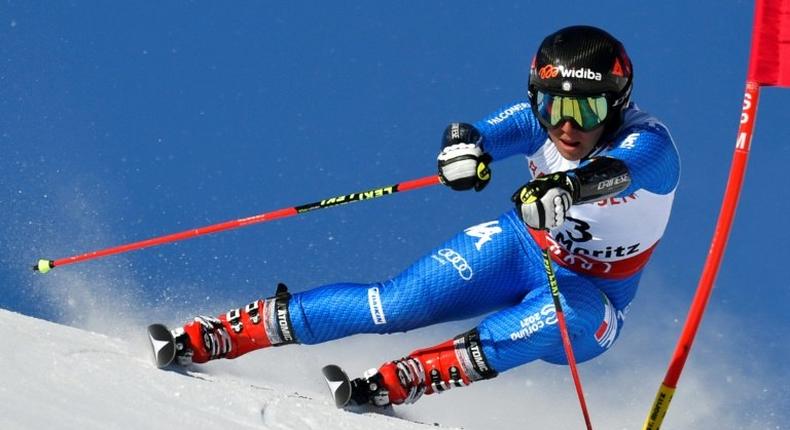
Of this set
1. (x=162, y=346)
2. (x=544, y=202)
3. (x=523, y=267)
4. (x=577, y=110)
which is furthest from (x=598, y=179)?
(x=162, y=346)

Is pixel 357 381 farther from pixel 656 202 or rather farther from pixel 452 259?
pixel 656 202

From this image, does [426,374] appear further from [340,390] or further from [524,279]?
[524,279]

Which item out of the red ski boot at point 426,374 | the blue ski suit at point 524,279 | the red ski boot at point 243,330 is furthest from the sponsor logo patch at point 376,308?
the red ski boot at point 243,330

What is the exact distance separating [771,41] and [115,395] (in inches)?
92.2

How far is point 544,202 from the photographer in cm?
358

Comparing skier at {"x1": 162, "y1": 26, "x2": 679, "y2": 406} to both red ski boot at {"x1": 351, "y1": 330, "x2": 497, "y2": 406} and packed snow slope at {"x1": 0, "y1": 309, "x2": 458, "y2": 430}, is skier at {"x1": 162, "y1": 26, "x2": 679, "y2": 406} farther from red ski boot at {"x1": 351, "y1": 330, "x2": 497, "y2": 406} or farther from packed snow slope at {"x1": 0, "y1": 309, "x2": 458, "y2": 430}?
packed snow slope at {"x1": 0, "y1": 309, "x2": 458, "y2": 430}

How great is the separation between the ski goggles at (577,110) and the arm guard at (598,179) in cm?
33

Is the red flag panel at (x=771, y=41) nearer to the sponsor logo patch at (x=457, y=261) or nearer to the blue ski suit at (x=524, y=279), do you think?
the blue ski suit at (x=524, y=279)

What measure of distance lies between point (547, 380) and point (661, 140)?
9.40 feet

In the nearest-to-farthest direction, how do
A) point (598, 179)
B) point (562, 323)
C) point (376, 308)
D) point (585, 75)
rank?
point (598, 179), point (562, 323), point (585, 75), point (376, 308)

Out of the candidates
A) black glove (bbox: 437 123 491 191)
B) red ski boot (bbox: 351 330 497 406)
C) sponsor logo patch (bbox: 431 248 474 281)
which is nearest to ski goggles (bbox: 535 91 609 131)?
black glove (bbox: 437 123 491 191)

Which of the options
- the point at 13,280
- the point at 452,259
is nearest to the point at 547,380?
the point at 452,259

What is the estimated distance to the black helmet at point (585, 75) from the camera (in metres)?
4.07

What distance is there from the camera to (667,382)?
141 inches
